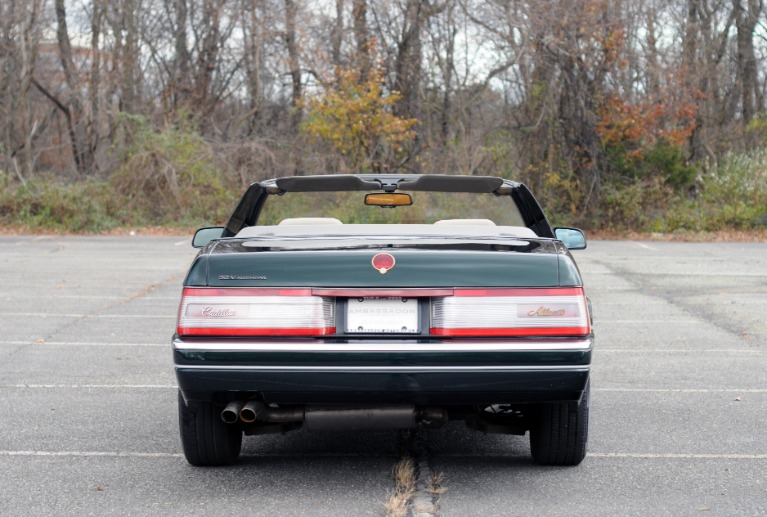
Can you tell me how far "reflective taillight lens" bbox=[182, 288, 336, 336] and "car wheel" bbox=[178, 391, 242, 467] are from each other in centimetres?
55

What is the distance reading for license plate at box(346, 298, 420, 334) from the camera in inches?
183

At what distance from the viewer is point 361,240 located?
500 centimetres

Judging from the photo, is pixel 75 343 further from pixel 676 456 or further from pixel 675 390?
pixel 676 456

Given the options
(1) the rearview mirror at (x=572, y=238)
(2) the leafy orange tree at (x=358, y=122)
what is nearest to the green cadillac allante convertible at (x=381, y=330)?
(1) the rearview mirror at (x=572, y=238)

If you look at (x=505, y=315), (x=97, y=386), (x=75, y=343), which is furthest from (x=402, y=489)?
(x=75, y=343)

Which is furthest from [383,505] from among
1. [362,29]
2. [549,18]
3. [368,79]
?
[362,29]

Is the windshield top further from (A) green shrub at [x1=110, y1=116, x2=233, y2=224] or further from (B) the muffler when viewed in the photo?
(A) green shrub at [x1=110, y1=116, x2=233, y2=224]

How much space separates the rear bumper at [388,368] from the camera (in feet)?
15.0

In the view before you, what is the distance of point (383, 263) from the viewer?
4.66m

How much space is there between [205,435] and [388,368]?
1.12 metres

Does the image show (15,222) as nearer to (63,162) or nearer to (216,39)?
(216,39)

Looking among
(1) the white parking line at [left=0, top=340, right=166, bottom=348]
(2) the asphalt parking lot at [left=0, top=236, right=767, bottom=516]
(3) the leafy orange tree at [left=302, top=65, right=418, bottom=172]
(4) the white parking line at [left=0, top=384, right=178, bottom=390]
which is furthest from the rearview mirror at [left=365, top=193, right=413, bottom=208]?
(3) the leafy orange tree at [left=302, top=65, right=418, bottom=172]

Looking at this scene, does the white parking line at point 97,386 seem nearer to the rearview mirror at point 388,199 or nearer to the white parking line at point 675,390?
the rearview mirror at point 388,199

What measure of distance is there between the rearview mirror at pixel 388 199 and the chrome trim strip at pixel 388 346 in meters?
1.70
